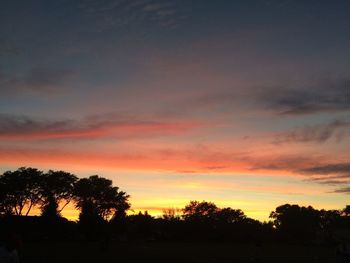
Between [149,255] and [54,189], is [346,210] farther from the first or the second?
[149,255]

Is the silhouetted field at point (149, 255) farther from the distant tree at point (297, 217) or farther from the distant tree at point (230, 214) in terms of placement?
the distant tree at point (297, 217)

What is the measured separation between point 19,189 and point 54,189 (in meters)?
7.75

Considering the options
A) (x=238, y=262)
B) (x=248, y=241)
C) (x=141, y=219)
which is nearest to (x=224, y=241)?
(x=248, y=241)

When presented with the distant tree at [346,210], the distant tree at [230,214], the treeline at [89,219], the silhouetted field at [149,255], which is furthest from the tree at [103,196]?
the distant tree at [346,210]

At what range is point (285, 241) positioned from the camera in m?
99.9

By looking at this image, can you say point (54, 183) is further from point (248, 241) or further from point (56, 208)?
point (248, 241)

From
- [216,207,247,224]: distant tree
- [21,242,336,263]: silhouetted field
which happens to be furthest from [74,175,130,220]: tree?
[21,242,336,263]: silhouetted field

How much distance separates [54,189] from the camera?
100188mm

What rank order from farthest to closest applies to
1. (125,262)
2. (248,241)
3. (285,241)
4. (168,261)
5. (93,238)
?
(285,241), (248,241), (93,238), (168,261), (125,262)

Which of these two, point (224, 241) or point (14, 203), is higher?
point (14, 203)

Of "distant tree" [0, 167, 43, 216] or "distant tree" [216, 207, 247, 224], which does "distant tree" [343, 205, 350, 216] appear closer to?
"distant tree" [216, 207, 247, 224]

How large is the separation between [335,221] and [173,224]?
90.0 metres

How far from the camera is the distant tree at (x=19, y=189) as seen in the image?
96125 mm

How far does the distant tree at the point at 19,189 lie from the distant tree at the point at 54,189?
62.9 inches
